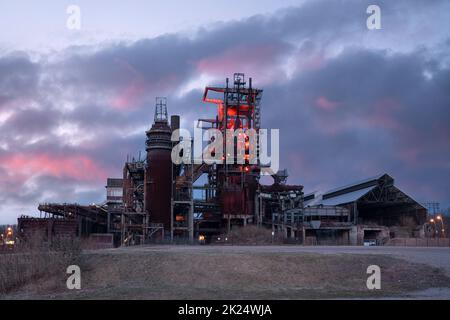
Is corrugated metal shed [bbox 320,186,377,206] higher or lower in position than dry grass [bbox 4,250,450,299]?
higher

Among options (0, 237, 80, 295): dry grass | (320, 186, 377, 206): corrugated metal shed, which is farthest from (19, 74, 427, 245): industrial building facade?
(0, 237, 80, 295): dry grass

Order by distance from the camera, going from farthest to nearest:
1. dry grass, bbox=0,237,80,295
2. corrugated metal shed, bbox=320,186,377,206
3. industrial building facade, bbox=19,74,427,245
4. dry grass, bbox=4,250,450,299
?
corrugated metal shed, bbox=320,186,377,206, industrial building facade, bbox=19,74,427,245, dry grass, bbox=0,237,80,295, dry grass, bbox=4,250,450,299

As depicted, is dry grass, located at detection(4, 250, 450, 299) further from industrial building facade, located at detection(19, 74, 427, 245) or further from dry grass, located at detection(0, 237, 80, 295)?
industrial building facade, located at detection(19, 74, 427, 245)

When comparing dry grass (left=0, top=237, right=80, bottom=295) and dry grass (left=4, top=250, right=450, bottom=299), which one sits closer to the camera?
dry grass (left=4, top=250, right=450, bottom=299)

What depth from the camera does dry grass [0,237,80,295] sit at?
122ft

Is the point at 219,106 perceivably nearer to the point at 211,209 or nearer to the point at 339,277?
the point at 211,209

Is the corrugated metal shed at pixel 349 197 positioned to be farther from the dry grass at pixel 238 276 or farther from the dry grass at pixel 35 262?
the dry grass at pixel 35 262

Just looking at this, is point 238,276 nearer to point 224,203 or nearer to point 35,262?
point 35,262

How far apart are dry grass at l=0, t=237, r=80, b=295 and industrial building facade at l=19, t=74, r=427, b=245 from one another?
120 ft

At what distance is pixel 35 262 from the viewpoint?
3916 cm

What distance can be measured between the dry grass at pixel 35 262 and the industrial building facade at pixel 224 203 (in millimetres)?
36602

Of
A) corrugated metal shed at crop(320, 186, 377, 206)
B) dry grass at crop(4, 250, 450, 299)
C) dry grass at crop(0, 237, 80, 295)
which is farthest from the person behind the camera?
corrugated metal shed at crop(320, 186, 377, 206)

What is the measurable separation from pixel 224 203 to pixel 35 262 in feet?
172

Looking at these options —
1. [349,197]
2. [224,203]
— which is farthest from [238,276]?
[349,197]
